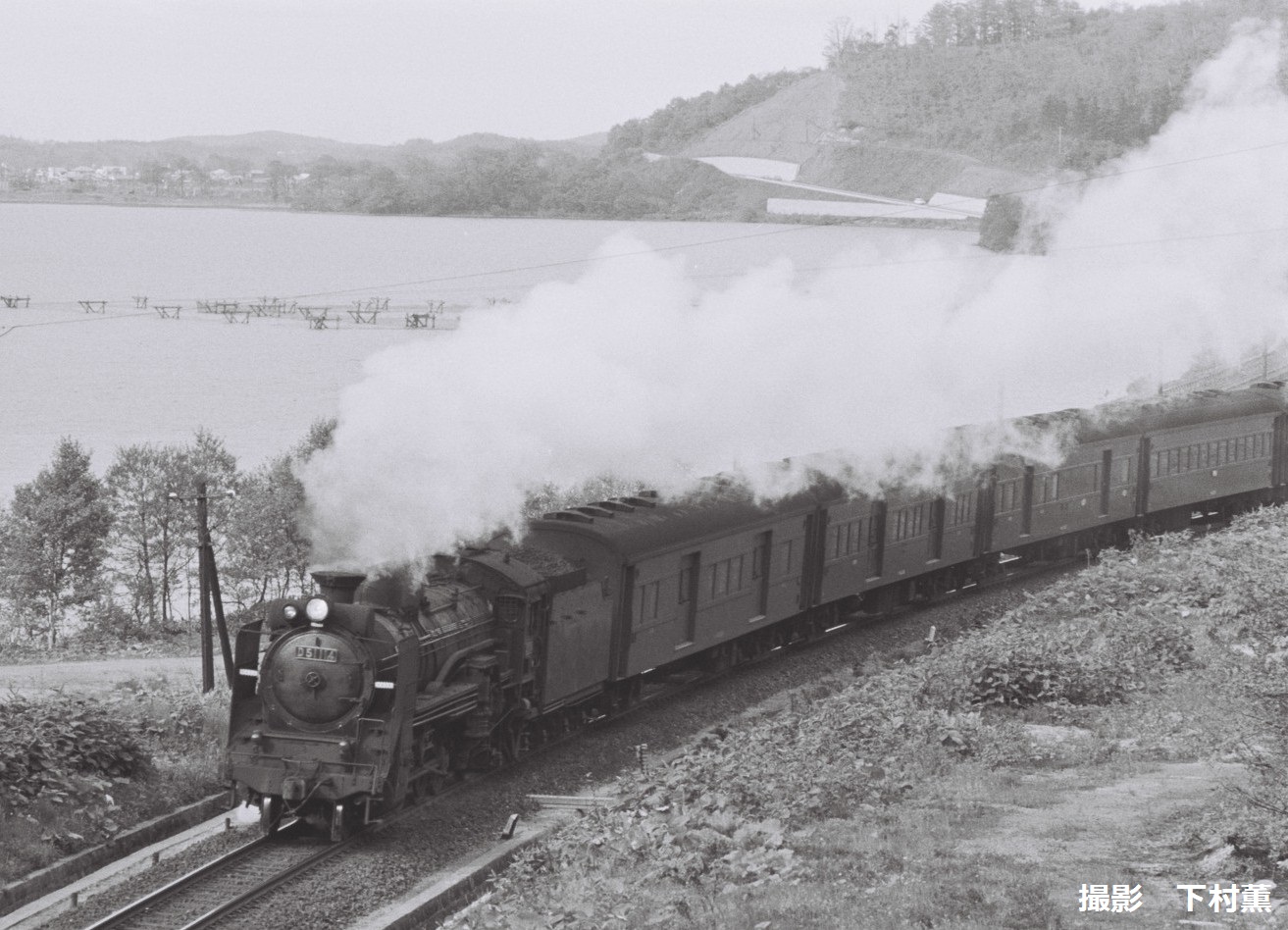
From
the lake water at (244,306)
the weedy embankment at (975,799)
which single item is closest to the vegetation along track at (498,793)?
the weedy embankment at (975,799)

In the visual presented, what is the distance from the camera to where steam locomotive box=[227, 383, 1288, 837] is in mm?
16875

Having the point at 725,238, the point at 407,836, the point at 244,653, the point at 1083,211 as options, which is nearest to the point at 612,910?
the point at 407,836

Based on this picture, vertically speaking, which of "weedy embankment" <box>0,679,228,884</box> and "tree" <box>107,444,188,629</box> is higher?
"weedy embankment" <box>0,679,228,884</box>

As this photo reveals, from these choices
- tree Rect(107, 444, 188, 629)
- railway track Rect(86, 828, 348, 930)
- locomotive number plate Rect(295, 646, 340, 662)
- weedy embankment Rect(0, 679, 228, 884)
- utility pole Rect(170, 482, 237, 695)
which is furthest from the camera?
tree Rect(107, 444, 188, 629)

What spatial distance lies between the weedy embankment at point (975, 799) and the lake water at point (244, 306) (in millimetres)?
26973

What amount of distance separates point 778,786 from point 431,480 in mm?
7564

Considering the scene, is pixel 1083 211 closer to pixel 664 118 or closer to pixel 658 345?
pixel 658 345

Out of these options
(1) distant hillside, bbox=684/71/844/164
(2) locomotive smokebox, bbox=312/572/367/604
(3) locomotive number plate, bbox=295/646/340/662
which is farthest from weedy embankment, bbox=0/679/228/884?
(1) distant hillside, bbox=684/71/844/164

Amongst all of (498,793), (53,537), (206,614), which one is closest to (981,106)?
(53,537)

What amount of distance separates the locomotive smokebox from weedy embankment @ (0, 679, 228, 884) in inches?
189

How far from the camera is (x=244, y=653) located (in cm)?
1752

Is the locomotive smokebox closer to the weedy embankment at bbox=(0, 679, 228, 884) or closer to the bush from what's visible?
the weedy embankment at bbox=(0, 679, 228, 884)

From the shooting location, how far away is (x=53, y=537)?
A: 47156mm

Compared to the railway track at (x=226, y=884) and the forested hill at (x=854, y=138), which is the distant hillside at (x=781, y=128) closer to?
the forested hill at (x=854, y=138)
